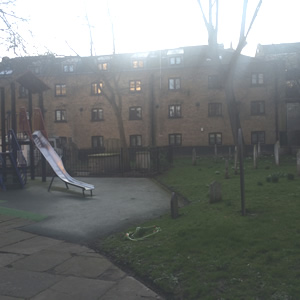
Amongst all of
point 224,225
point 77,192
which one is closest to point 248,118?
point 77,192

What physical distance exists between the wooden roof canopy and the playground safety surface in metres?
6.18

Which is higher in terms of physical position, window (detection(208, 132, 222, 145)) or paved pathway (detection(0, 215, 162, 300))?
window (detection(208, 132, 222, 145))

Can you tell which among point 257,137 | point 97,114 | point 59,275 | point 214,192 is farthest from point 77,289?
point 97,114

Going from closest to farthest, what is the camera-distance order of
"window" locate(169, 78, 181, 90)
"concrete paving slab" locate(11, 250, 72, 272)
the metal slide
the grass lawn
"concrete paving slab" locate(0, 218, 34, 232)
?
the grass lawn
"concrete paving slab" locate(11, 250, 72, 272)
"concrete paving slab" locate(0, 218, 34, 232)
the metal slide
"window" locate(169, 78, 181, 90)

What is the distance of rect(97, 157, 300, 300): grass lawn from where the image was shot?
3518mm

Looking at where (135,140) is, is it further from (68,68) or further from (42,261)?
(42,261)

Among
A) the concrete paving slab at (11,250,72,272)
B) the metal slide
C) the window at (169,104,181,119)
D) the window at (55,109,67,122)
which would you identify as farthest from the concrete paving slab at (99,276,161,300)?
the window at (55,109,67,122)

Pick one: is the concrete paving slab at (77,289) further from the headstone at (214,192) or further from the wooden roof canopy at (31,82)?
the wooden roof canopy at (31,82)

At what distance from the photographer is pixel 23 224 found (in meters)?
7.23

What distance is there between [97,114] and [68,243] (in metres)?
30.2

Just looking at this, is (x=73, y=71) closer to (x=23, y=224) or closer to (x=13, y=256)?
(x=23, y=224)

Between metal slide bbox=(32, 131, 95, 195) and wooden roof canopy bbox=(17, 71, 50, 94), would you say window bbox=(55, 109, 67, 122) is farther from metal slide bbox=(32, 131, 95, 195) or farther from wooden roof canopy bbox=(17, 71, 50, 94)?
metal slide bbox=(32, 131, 95, 195)

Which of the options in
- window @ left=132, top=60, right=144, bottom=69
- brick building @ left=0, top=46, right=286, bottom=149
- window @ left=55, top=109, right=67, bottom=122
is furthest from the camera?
window @ left=55, top=109, right=67, bottom=122

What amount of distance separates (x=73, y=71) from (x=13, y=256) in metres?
33.4
